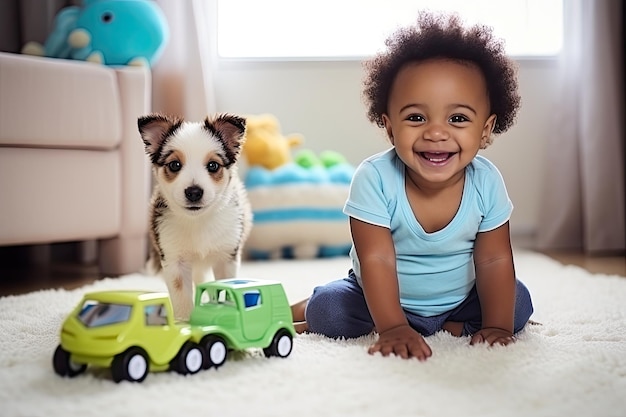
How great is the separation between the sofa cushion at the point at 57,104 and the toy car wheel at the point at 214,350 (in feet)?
3.76

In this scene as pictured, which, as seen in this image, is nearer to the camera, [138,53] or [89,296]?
[89,296]

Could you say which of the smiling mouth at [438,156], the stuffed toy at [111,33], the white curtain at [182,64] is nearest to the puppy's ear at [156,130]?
the smiling mouth at [438,156]

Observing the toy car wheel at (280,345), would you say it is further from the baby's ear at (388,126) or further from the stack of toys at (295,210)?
the stack of toys at (295,210)

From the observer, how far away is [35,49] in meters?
2.43

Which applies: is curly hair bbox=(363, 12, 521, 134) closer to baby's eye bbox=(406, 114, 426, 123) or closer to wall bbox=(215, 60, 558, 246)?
baby's eye bbox=(406, 114, 426, 123)

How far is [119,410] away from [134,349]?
0.35ft

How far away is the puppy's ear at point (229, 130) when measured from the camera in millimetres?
1274

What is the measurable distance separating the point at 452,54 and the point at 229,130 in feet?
1.26

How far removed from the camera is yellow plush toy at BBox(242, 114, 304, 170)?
104 inches

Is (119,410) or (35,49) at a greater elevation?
(35,49)

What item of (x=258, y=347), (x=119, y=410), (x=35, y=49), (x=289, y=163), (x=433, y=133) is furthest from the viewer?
(x=289, y=163)

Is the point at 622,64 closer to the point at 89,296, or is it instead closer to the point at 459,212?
the point at 459,212

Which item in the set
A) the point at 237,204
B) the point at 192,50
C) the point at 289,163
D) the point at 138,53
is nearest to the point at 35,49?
the point at 138,53

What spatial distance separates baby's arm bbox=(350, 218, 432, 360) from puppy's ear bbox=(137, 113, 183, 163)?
338mm
